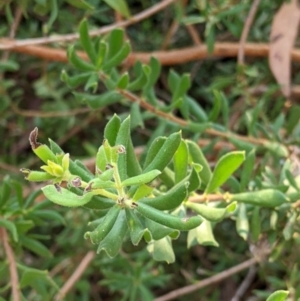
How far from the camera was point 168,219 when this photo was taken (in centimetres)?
53

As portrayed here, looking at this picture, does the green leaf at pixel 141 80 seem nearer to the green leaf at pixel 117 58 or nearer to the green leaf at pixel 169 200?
the green leaf at pixel 117 58

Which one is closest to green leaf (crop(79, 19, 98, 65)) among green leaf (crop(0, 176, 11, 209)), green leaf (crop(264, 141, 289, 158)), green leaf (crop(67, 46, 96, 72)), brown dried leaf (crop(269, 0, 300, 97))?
green leaf (crop(67, 46, 96, 72))

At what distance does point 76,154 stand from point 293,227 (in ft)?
2.53

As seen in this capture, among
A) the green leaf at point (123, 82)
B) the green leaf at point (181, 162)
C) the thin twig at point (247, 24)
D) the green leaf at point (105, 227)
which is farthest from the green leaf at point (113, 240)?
the thin twig at point (247, 24)

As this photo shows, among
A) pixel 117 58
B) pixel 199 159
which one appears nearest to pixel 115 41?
pixel 117 58

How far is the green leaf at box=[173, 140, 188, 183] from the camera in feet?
2.03

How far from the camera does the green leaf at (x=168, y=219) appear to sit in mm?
524

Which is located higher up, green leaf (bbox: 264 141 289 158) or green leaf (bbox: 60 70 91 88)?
green leaf (bbox: 60 70 91 88)

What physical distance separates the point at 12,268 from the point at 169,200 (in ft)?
1.25

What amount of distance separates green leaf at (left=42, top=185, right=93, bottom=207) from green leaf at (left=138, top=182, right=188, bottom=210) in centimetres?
8

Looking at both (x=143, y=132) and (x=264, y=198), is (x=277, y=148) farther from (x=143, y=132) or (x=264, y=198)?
(x=143, y=132)

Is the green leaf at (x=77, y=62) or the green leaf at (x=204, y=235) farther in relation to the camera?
the green leaf at (x=77, y=62)

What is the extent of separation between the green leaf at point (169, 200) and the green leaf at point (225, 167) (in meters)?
0.13

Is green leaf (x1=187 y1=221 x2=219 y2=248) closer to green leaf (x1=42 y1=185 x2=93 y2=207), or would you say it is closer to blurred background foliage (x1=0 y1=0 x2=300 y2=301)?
blurred background foliage (x1=0 y1=0 x2=300 y2=301)
